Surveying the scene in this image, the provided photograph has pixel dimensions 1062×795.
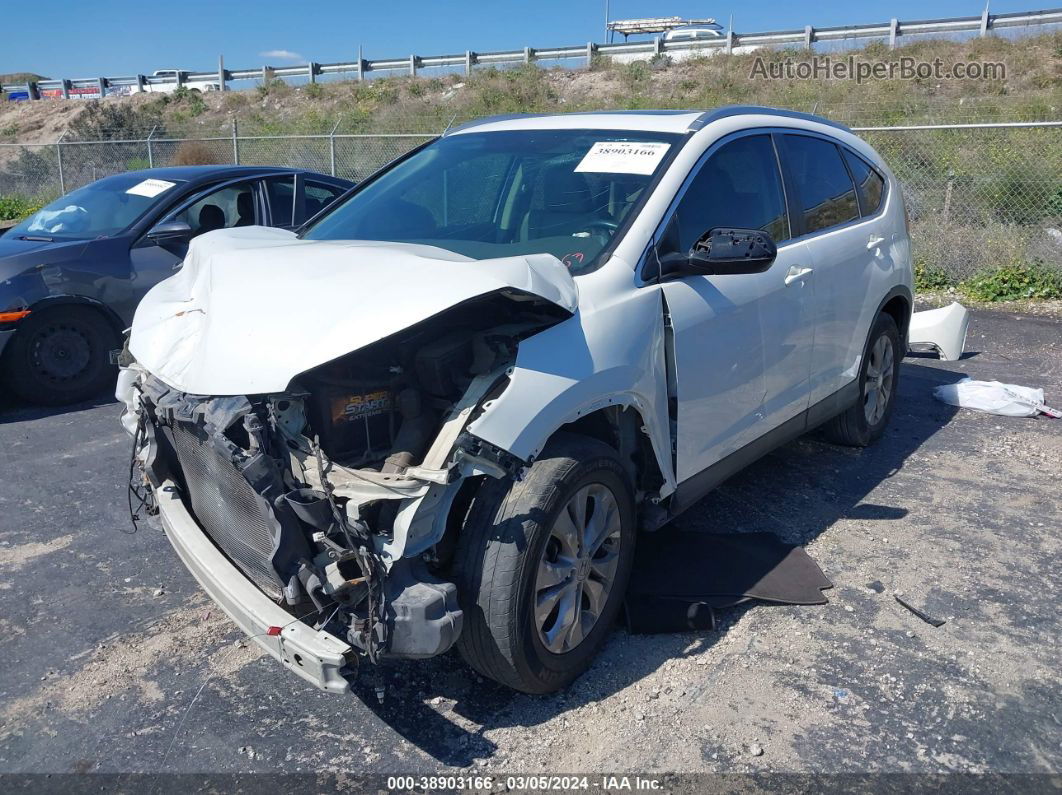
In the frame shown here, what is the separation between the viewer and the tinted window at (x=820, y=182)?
4.54m

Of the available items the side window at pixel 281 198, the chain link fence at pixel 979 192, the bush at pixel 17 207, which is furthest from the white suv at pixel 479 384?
the bush at pixel 17 207

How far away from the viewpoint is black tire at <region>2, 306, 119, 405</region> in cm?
633

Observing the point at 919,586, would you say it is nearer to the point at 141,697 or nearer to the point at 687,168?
the point at 687,168

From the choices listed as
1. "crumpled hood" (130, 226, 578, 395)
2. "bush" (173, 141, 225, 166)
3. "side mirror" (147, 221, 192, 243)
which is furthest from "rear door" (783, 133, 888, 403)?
"bush" (173, 141, 225, 166)

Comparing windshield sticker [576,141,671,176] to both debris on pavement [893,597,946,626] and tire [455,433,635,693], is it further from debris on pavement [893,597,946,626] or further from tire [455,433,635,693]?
debris on pavement [893,597,946,626]

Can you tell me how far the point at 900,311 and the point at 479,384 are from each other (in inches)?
156

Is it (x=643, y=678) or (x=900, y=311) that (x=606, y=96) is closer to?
(x=900, y=311)

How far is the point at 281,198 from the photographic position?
7.54 metres

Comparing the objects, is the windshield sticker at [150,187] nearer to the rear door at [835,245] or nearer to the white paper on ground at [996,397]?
the rear door at [835,245]

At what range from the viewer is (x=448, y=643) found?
262cm

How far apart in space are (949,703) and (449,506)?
197 centimetres

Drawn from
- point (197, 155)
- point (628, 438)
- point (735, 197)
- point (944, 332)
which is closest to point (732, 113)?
point (735, 197)

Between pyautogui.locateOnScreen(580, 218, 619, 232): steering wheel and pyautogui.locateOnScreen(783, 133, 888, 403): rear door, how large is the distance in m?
1.45

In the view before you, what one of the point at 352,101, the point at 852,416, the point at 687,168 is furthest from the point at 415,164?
the point at 352,101
